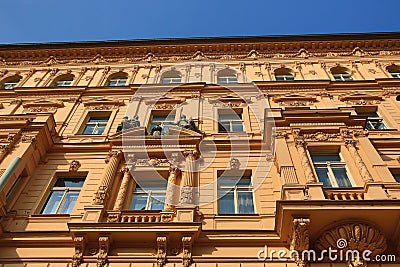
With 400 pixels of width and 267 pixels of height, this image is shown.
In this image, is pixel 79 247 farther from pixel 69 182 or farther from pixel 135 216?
pixel 69 182

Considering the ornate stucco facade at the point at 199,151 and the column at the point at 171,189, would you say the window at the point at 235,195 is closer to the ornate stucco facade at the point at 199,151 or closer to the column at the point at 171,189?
the ornate stucco facade at the point at 199,151

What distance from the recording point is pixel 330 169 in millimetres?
12758

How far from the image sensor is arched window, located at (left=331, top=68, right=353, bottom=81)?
21778 millimetres

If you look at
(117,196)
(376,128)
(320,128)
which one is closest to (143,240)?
(117,196)

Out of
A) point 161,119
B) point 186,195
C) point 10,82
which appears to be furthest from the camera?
point 10,82

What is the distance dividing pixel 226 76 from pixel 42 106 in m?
10.9

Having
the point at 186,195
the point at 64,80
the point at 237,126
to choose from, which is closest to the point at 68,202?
the point at 186,195

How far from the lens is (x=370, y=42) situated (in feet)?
79.4

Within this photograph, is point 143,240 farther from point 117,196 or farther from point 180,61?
point 180,61

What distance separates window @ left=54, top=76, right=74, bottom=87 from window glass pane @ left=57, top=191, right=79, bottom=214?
10.6 m

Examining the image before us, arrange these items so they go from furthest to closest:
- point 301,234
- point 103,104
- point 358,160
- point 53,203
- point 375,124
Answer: point 103,104
point 375,124
point 53,203
point 358,160
point 301,234

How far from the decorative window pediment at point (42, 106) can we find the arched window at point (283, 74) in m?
12.7

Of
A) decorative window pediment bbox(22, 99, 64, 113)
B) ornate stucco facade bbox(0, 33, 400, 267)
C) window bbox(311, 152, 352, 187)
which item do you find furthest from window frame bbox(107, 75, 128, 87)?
window bbox(311, 152, 352, 187)

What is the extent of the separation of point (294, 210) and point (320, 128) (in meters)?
5.29
